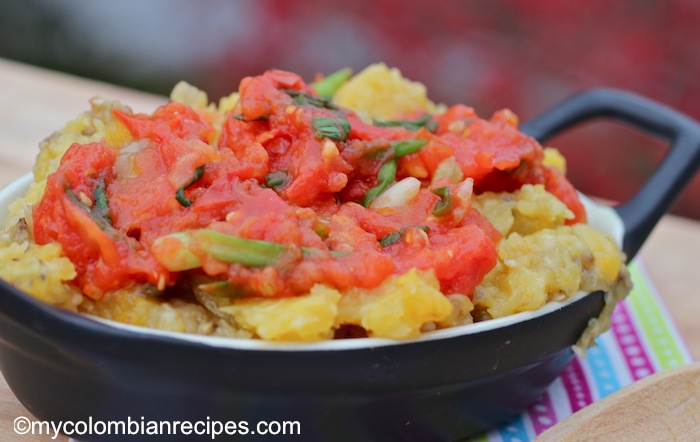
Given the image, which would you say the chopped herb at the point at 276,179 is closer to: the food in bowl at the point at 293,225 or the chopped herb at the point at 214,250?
the food in bowl at the point at 293,225

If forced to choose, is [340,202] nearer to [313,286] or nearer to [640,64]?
[313,286]

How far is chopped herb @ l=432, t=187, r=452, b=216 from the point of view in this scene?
168cm

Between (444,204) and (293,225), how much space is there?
1.10 feet

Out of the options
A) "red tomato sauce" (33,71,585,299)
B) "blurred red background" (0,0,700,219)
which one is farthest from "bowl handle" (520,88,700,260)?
"blurred red background" (0,0,700,219)

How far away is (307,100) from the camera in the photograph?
187 centimetres

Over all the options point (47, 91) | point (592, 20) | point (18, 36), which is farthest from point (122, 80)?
point (592, 20)

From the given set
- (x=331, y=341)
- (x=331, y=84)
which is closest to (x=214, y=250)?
(x=331, y=341)

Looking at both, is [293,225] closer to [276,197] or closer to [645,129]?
[276,197]

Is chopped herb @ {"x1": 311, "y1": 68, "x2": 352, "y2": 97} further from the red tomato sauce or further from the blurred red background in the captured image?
the blurred red background

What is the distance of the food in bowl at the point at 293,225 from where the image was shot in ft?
4.74

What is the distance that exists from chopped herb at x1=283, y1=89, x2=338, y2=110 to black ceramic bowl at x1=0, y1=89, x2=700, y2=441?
2.09ft

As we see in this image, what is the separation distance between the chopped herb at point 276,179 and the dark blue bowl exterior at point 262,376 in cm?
42

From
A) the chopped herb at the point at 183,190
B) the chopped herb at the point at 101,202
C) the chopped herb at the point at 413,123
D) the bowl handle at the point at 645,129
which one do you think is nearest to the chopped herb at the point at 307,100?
the chopped herb at the point at 413,123

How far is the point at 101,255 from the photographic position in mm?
1463
